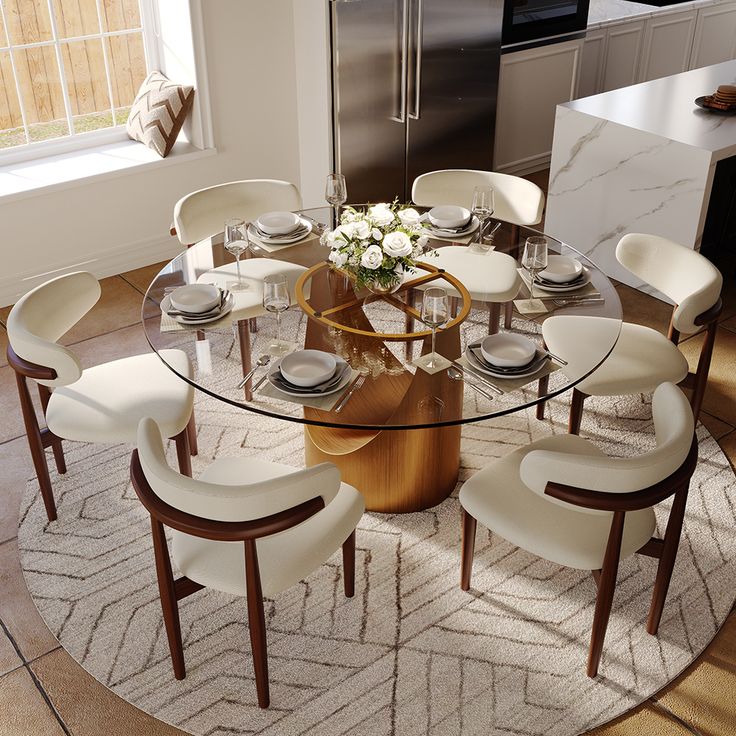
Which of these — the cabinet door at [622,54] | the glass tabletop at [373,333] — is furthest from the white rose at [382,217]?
the cabinet door at [622,54]

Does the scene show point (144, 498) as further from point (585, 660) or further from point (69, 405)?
point (585, 660)

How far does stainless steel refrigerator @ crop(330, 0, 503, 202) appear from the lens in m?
4.67

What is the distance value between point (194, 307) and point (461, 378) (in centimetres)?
86

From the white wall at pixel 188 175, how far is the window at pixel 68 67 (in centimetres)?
42

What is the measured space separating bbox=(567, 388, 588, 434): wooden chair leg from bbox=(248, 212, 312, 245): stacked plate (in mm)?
1146

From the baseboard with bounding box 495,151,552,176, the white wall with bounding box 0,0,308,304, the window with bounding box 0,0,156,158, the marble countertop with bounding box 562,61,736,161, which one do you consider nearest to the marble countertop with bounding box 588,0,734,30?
the baseboard with bounding box 495,151,552,176

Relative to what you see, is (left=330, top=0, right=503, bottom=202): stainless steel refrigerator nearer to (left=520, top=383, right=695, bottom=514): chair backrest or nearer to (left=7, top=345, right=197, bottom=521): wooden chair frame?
(left=7, top=345, right=197, bottom=521): wooden chair frame

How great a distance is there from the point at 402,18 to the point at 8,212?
2.24m

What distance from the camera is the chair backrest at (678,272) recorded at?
10.2 feet

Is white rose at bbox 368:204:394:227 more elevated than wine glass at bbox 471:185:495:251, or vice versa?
white rose at bbox 368:204:394:227

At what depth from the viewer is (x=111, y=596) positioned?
2834mm

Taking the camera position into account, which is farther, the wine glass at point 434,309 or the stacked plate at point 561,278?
the stacked plate at point 561,278

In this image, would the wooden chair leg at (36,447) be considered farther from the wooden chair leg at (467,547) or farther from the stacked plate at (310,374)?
the wooden chair leg at (467,547)

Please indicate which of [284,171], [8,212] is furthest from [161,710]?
[284,171]
